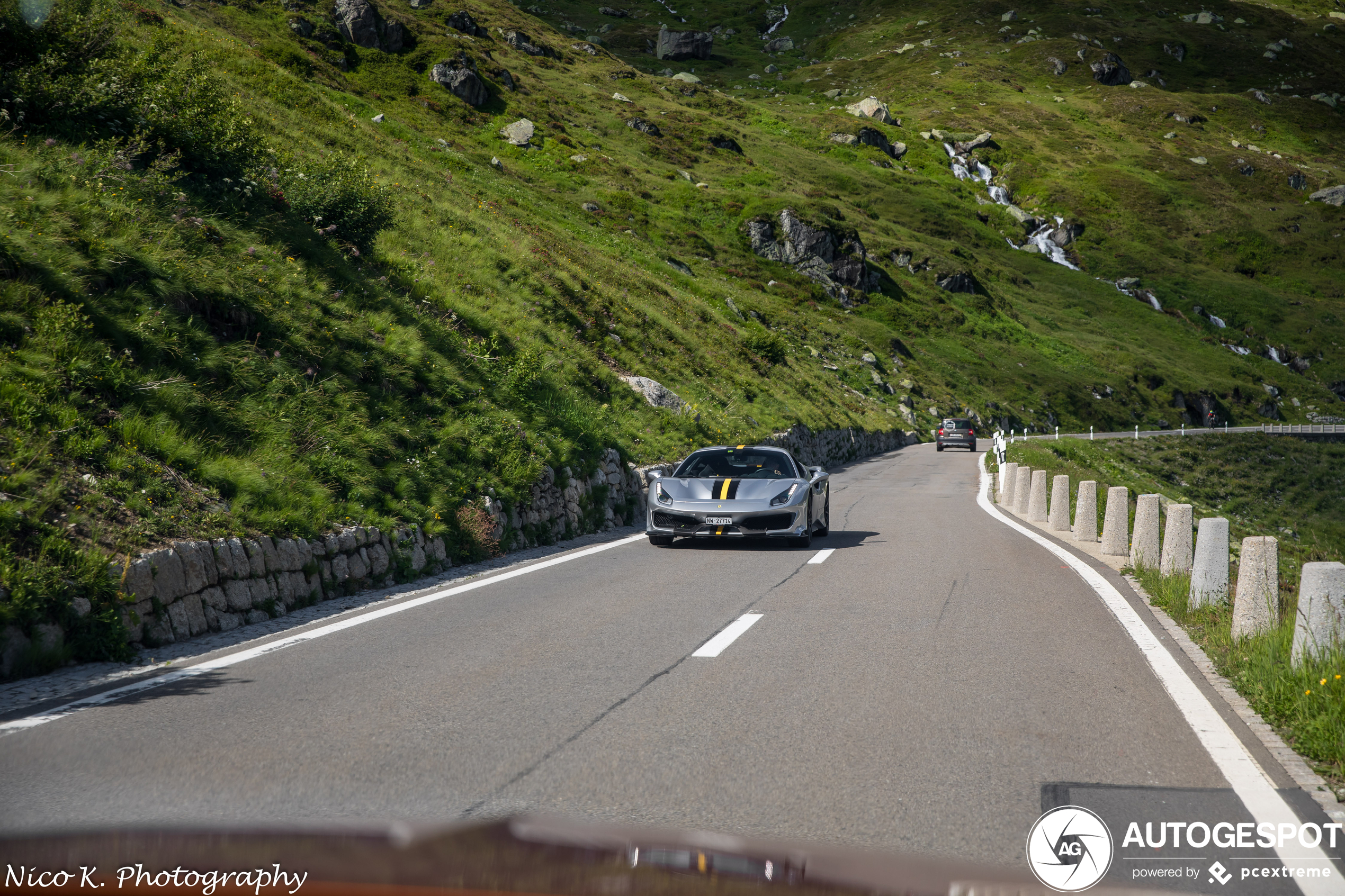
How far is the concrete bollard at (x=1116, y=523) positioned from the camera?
462 inches

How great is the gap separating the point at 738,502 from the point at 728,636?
5.44 metres

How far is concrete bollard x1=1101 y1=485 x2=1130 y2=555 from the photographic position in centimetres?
1173

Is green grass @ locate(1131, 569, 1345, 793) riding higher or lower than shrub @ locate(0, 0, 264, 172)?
lower

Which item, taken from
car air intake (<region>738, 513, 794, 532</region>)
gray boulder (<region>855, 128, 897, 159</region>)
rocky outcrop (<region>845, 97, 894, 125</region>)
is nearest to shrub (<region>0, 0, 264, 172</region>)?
car air intake (<region>738, 513, 794, 532</region>)

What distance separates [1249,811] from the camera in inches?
146

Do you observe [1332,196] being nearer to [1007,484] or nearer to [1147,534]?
[1007,484]

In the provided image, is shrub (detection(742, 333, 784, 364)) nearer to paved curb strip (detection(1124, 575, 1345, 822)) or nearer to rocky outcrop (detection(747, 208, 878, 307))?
paved curb strip (detection(1124, 575, 1345, 822))

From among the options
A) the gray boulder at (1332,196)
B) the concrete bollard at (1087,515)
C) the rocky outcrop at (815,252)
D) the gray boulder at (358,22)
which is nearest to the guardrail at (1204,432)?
the rocky outcrop at (815,252)

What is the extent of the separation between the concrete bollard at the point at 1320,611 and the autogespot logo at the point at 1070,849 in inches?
105

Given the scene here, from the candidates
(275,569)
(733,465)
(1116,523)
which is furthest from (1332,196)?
(275,569)

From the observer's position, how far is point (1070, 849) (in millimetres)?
3344

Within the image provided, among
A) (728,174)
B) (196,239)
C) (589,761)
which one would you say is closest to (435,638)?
(589,761)

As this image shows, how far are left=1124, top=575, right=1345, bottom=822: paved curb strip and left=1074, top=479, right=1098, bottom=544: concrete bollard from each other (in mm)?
6132

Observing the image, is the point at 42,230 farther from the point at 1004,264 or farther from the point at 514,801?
the point at 1004,264
